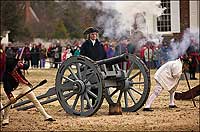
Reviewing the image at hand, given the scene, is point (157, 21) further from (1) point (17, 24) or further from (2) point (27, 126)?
(2) point (27, 126)

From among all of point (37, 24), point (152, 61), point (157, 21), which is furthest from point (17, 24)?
point (37, 24)

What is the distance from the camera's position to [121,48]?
Answer: 30.7 metres

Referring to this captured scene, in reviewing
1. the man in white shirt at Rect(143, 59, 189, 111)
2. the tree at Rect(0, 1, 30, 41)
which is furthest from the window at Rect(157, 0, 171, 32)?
the man in white shirt at Rect(143, 59, 189, 111)

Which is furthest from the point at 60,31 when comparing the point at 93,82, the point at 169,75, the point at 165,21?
the point at 93,82

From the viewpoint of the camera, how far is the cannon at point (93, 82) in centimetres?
1257

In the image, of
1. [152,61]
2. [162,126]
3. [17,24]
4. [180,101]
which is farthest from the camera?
[17,24]

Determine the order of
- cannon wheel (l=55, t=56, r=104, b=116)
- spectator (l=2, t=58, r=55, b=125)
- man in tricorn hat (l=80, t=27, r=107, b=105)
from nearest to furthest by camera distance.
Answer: spectator (l=2, t=58, r=55, b=125) < cannon wheel (l=55, t=56, r=104, b=116) < man in tricorn hat (l=80, t=27, r=107, b=105)

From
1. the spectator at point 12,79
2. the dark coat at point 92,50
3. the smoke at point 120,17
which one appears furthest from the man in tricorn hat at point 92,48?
the smoke at point 120,17

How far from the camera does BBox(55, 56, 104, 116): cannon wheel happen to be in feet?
41.0

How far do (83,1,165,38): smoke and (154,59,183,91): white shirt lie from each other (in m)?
15.1

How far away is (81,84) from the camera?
12859 mm

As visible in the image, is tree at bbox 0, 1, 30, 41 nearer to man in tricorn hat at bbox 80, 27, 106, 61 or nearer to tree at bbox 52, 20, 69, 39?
tree at bbox 52, 20, 69, 39

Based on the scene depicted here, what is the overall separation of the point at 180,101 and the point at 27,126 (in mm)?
5089

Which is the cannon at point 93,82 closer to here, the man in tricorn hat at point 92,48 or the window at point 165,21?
the man in tricorn hat at point 92,48
